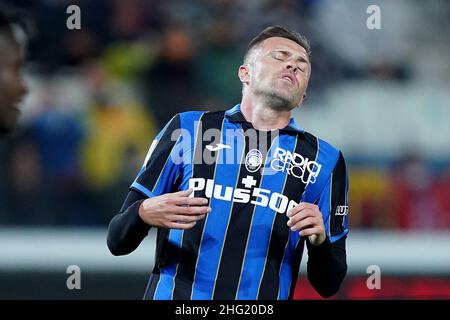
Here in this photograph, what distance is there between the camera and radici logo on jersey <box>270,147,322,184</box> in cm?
325

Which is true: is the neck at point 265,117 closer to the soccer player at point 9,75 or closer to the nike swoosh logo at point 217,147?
the nike swoosh logo at point 217,147

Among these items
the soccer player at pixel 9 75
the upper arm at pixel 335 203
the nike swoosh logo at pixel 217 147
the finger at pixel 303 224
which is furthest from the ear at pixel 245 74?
the soccer player at pixel 9 75

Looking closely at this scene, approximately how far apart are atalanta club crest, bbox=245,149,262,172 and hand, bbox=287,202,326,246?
0.34 m

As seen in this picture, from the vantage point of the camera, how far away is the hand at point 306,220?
2916 mm

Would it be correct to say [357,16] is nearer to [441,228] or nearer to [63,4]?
[441,228]

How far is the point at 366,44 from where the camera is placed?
7.03 m

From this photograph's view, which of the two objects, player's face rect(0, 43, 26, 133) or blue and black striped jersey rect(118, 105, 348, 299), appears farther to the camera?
blue and black striped jersey rect(118, 105, 348, 299)

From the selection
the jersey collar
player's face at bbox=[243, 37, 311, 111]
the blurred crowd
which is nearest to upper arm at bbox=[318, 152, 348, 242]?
the jersey collar

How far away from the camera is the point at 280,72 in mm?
3283

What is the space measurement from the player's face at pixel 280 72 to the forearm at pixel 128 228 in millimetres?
630

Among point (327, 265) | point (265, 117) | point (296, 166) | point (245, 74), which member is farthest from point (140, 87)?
point (327, 265)

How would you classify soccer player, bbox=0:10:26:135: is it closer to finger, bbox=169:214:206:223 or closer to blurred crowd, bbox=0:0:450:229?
finger, bbox=169:214:206:223

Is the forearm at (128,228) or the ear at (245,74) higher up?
the ear at (245,74)

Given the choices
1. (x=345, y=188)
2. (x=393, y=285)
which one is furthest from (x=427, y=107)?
(x=345, y=188)
